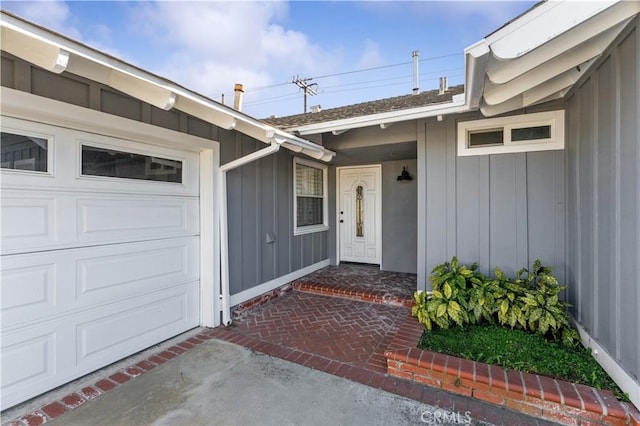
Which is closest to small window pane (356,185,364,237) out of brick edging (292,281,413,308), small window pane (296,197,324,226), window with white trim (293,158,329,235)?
window with white trim (293,158,329,235)

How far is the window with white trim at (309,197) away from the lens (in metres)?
5.58

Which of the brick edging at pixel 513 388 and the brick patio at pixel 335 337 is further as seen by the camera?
the brick patio at pixel 335 337

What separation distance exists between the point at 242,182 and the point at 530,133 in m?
3.80

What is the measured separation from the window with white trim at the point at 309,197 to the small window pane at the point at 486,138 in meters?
3.00

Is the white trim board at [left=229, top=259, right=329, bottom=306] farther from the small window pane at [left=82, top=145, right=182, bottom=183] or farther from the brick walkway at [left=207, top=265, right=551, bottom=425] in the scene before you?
the small window pane at [left=82, top=145, right=182, bottom=183]

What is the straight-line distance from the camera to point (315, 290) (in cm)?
502

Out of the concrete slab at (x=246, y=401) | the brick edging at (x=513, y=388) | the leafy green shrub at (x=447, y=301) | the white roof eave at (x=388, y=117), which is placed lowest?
the concrete slab at (x=246, y=401)

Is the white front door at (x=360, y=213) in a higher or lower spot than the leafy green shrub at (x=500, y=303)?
higher

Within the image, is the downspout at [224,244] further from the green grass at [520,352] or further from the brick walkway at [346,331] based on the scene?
the green grass at [520,352]

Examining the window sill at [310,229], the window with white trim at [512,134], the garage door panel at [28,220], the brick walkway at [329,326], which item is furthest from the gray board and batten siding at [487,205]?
the garage door panel at [28,220]

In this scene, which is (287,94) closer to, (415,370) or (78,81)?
(78,81)

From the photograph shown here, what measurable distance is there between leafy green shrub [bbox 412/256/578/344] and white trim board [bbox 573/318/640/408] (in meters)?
0.12

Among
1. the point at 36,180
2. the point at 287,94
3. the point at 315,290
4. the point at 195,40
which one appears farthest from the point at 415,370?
the point at 287,94

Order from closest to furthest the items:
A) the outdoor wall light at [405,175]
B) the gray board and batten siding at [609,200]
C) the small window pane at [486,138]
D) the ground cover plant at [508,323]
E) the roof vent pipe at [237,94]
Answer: the gray board and batten siding at [609,200] < the ground cover plant at [508,323] < the small window pane at [486,138] < the roof vent pipe at [237,94] < the outdoor wall light at [405,175]
